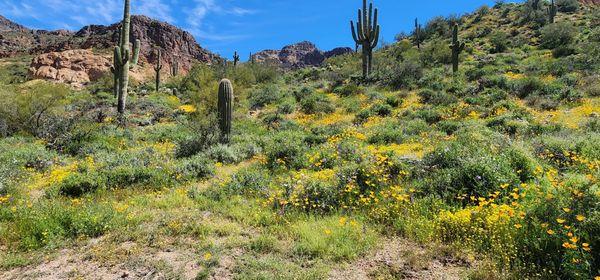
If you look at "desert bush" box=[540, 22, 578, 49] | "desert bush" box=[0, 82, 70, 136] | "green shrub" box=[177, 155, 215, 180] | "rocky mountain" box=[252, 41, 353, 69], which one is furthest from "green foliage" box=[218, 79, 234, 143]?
"rocky mountain" box=[252, 41, 353, 69]

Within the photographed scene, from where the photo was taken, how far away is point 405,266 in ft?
14.6

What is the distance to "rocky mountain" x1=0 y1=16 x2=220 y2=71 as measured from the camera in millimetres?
65375

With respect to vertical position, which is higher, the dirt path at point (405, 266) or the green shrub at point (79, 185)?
the green shrub at point (79, 185)

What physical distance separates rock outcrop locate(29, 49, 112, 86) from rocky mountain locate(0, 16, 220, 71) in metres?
5.84

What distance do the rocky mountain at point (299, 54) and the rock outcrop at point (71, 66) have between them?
79540mm

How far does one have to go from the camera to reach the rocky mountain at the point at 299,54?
136000mm

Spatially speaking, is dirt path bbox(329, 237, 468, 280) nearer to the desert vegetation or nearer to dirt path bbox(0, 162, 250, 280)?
the desert vegetation

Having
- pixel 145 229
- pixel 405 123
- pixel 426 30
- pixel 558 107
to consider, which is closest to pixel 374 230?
pixel 145 229

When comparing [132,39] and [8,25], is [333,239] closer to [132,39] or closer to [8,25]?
[132,39]

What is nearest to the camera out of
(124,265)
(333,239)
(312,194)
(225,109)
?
(124,265)

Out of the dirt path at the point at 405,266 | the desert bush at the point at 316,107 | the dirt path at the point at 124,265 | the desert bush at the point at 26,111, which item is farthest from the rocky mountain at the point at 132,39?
the dirt path at the point at 405,266

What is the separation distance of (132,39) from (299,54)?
Result: 82089 mm

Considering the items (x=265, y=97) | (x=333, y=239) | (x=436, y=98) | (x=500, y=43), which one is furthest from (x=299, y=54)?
(x=333, y=239)

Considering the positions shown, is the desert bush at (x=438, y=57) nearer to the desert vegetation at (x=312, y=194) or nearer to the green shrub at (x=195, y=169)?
the desert vegetation at (x=312, y=194)
